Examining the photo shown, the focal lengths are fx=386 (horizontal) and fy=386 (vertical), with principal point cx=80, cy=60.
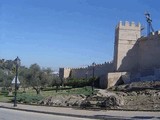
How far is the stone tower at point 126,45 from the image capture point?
66.6 meters

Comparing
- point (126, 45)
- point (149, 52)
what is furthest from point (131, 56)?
point (149, 52)

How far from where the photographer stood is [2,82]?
2756 inches

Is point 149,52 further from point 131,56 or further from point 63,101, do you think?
point 63,101

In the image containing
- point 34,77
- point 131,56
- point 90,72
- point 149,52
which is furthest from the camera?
point 90,72

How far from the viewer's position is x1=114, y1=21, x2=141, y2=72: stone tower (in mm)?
66625

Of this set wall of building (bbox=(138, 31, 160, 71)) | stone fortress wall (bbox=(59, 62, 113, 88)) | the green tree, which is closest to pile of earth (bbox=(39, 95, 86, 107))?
the green tree

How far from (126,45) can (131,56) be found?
82.7 inches

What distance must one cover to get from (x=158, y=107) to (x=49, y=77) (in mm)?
43764

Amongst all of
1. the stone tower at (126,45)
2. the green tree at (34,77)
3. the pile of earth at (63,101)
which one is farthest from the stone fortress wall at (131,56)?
the pile of earth at (63,101)

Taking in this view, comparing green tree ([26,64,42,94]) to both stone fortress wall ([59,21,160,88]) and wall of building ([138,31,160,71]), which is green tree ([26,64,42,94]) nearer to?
stone fortress wall ([59,21,160,88])

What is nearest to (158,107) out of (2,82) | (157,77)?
(157,77)

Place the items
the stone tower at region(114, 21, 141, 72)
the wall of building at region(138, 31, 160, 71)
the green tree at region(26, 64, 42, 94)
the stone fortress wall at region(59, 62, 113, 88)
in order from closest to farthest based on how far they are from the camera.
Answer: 1. the wall of building at region(138, 31, 160, 71)
2. the green tree at region(26, 64, 42, 94)
3. the stone fortress wall at region(59, 62, 113, 88)
4. the stone tower at region(114, 21, 141, 72)

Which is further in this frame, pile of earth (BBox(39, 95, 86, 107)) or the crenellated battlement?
the crenellated battlement

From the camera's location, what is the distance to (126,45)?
220 ft
